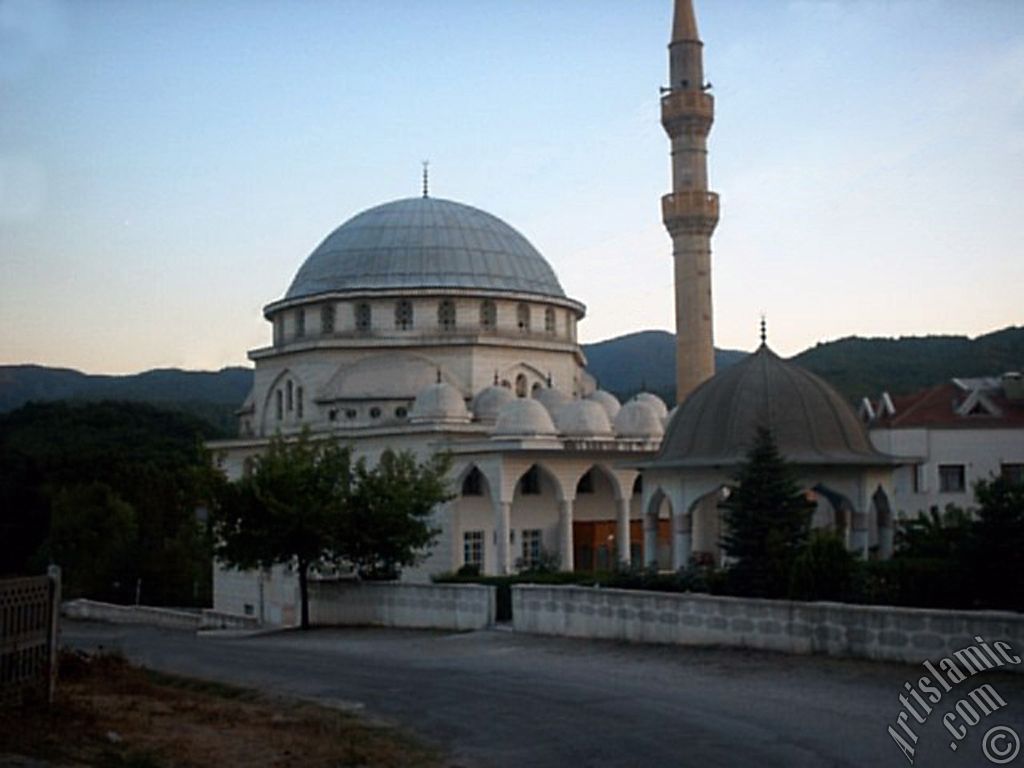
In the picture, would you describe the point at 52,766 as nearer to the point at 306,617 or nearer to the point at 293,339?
the point at 306,617

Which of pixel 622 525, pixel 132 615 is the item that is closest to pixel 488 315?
pixel 622 525

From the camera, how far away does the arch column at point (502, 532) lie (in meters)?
35.8

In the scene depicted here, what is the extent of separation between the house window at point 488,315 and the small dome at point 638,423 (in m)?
5.90

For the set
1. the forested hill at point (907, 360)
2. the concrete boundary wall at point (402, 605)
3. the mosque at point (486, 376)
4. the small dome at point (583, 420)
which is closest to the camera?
the concrete boundary wall at point (402, 605)

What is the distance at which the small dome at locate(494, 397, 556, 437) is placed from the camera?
36.2 metres

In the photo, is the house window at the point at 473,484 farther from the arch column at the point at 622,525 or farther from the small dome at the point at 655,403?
Result: the small dome at the point at 655,403

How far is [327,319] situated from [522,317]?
6.57 metres

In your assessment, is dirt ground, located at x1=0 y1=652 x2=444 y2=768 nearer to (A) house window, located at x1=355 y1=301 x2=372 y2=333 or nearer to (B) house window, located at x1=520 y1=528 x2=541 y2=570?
(B) house window, located at x1=520 y1=528 x2=541 y2=570

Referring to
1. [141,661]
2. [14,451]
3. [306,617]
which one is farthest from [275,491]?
[14,451]

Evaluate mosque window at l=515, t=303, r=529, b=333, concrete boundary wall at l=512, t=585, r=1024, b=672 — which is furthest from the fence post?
mosque window at l=515, t=303, r=529, b=333

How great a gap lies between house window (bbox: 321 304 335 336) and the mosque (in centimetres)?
8

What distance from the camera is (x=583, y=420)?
125 ft

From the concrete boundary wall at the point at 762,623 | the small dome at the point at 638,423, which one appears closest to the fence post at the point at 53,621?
the concrete boundary wall at the point at 762,623

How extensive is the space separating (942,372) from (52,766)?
2840 inches
